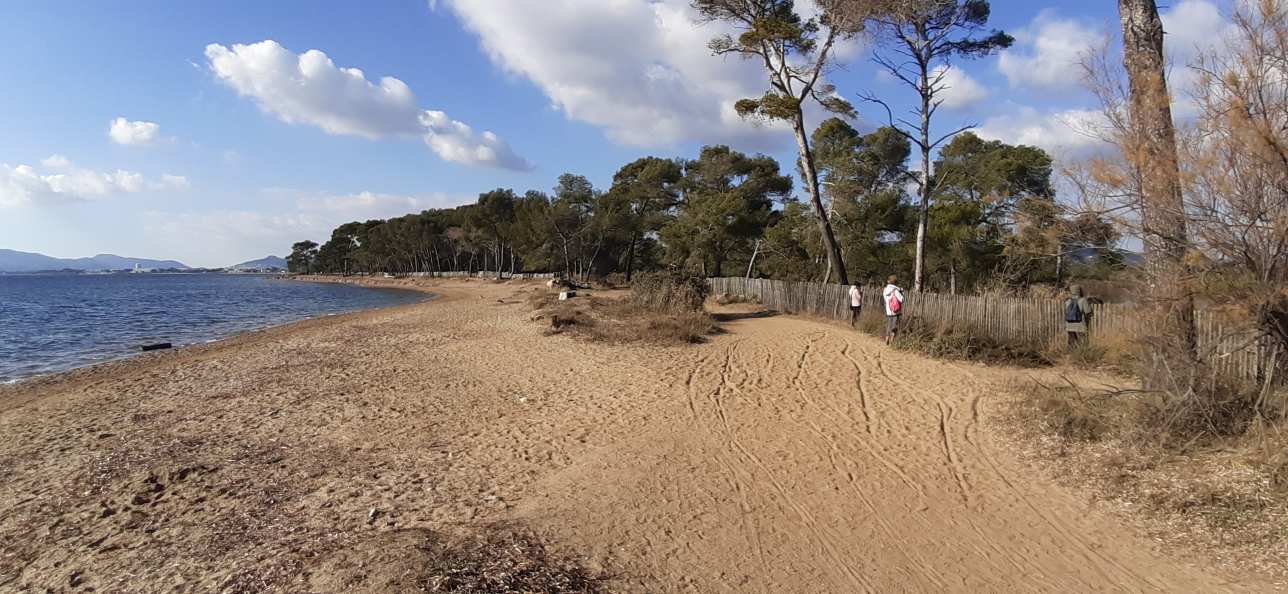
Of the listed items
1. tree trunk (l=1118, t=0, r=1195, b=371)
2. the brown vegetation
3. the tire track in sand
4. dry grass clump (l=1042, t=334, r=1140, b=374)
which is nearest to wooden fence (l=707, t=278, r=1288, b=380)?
dry grass clump (l=1042, t=334, r=1140, b=374)

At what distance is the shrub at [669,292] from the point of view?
18.5 meters

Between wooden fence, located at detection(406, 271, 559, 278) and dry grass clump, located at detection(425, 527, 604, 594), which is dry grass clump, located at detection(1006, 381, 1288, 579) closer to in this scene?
dry grass clump, located at detection(425, 527, 604, 594)

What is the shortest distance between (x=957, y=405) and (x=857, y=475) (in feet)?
10.9

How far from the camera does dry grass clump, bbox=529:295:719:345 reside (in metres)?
14.7

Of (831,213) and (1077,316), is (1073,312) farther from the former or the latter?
(831,213)

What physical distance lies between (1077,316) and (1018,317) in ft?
4.04

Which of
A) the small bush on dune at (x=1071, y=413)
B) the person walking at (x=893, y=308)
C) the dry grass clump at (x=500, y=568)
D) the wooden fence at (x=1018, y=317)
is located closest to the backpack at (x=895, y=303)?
the person walking at (x=893, y=308)

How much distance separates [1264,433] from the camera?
5715 mm

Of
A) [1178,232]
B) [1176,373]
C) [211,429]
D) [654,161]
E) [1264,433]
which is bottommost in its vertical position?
[211,429]

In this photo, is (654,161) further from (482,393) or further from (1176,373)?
(1176,373)

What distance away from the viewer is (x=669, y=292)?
1917 cm

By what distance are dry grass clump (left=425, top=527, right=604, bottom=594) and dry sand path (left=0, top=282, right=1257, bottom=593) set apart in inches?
10.1

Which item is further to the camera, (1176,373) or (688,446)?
(688,446)

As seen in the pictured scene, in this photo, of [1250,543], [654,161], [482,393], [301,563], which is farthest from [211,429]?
[654,161]
